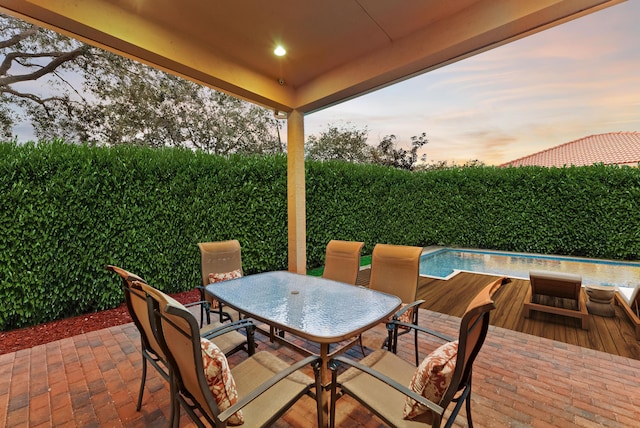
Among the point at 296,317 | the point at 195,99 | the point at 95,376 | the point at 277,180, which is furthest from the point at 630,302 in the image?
the point at 195,99

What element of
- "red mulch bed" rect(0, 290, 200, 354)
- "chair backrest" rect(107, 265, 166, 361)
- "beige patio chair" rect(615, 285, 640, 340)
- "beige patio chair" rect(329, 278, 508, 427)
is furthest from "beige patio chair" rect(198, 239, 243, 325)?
"beige patio chair" rect(615, 285, 640, 340)

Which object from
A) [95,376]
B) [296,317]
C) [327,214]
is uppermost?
[327,214]

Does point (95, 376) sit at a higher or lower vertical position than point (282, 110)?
lower

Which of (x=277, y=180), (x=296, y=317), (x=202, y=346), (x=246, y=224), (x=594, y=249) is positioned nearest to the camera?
(x=202, y=346)

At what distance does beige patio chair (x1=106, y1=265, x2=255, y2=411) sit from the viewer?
1688 mm

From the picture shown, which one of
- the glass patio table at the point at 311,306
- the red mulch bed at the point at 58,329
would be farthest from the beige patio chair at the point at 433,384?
the red mulch bed at the point at 58,329

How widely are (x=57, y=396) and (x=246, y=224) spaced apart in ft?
11.6

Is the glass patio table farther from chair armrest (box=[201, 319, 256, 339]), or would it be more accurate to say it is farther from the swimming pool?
the swimming pool

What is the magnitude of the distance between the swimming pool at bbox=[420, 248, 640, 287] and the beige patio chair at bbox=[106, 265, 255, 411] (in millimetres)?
5222

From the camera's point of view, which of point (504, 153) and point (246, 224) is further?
point (504, 153)

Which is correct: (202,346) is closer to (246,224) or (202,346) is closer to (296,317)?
(296,317)

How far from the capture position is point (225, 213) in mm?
5109

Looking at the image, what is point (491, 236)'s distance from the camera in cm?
949

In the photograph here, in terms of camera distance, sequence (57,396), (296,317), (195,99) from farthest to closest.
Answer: (195,99) → (57,396) → (296,317)
